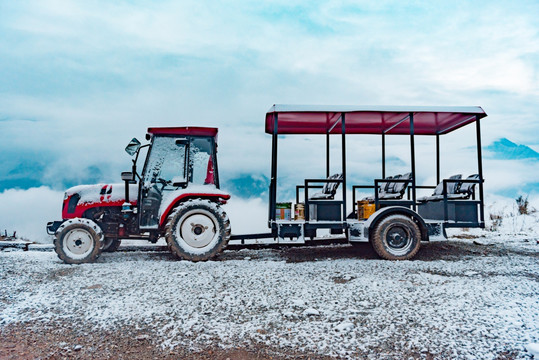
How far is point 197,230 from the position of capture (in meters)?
7.39

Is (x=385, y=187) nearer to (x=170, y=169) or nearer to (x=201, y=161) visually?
(x=201, y=161)

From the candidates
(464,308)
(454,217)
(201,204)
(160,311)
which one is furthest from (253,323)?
(454,217)

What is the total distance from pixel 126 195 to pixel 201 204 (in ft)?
4.83

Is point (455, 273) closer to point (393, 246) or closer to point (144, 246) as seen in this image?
point (393, 246)

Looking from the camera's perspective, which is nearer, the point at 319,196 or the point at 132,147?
the point at 132,147

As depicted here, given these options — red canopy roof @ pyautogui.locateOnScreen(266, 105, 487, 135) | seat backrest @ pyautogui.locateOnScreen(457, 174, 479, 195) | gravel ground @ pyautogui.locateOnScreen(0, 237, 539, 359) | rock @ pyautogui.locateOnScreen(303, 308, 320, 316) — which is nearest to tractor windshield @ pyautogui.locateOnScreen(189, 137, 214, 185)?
red canopy roof @ pyautogui.locateOnScreen(266, 105, 487, 135)

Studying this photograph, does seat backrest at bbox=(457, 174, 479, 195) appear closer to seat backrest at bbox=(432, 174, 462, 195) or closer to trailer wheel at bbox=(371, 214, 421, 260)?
seat backrest at bbox=(432, 174, 462, 195)

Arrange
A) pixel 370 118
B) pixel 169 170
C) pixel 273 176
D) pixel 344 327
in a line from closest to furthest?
pixel 344 327 → pixel 169 170 → pixel 273 176 → pixel 370 118

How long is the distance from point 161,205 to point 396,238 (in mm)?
4304

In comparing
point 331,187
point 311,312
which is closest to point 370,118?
point 331,187

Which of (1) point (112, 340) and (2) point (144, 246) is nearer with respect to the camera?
(1) point (112, 340)

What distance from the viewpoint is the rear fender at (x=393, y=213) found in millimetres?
7586

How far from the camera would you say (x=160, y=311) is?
4.46m

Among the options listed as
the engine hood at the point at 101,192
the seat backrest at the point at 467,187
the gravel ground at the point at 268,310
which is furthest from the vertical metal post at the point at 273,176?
the seat backrest at the point at 467,187
